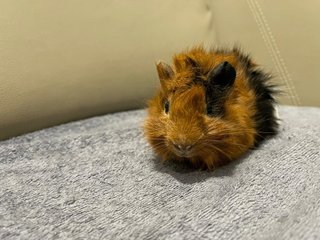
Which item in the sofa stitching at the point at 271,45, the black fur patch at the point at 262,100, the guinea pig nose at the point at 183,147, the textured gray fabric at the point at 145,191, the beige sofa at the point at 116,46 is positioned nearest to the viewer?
the textured gray fabric at the point at 145,191

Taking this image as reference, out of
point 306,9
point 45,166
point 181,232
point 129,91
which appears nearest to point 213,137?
point 181,232

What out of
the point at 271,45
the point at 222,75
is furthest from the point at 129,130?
the point at 271,45

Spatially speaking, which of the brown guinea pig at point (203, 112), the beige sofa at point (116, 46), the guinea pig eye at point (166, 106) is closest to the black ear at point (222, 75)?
the brown guinea pig at point (203, 112)

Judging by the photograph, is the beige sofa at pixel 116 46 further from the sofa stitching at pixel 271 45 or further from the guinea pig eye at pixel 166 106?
the guinea pig eye at pixel 166 106

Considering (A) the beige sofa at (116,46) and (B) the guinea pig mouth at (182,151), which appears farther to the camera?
(A) the beige sofa at (116,46)

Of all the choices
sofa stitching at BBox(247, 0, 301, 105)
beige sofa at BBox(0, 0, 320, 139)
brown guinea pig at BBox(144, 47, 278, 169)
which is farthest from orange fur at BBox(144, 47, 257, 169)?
sofa stitching at BBox(247, 0, 301, 105)

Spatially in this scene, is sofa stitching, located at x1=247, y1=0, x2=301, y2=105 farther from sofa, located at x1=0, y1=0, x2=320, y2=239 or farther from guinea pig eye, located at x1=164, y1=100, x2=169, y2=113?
guinea pig eye, located at x1=164, y1=100, x2=169, y2=113

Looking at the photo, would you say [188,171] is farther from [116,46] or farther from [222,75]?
[116,46]

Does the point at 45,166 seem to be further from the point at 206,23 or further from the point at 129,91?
the point at 206,23
